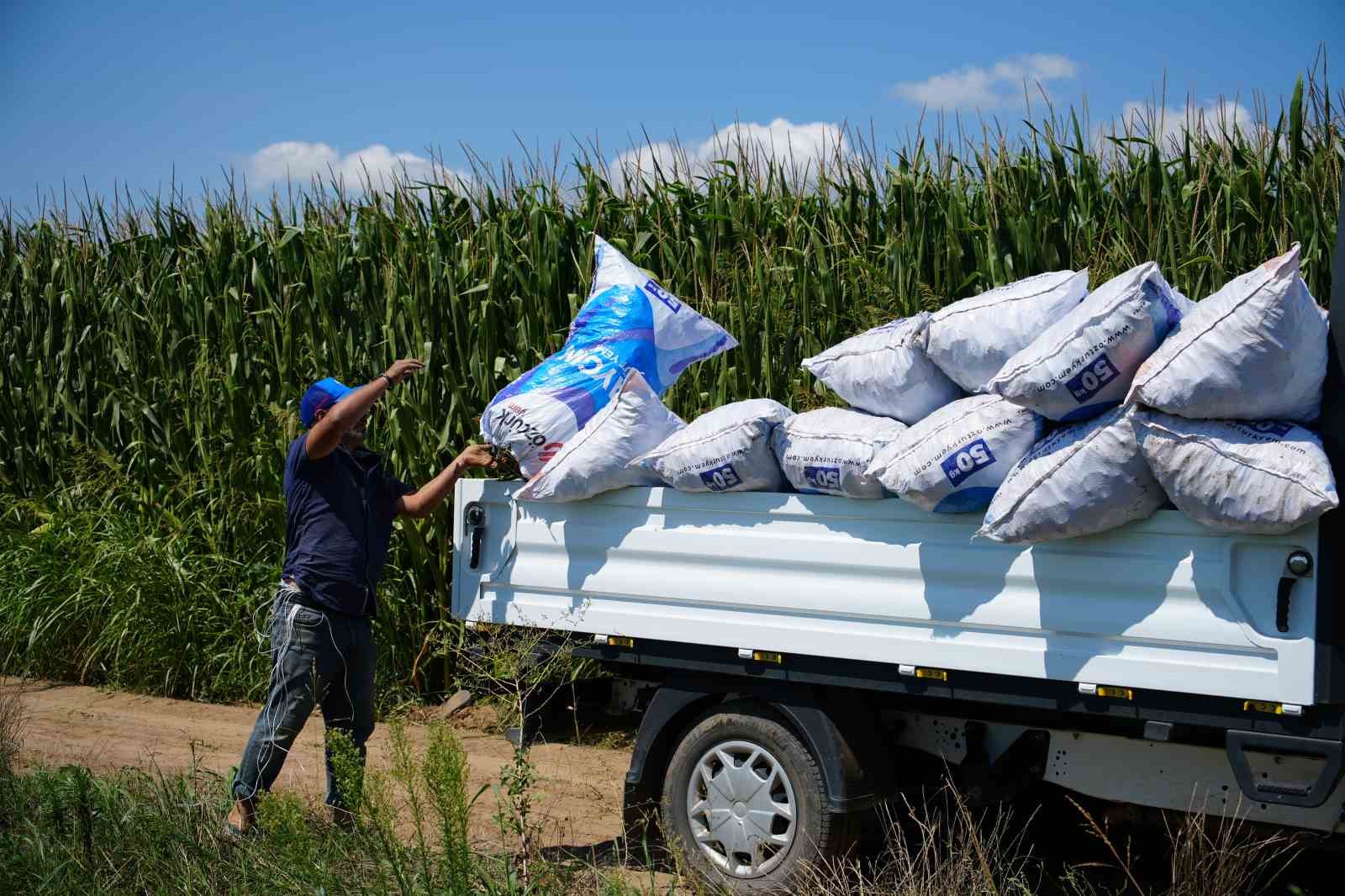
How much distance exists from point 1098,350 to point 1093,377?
82 mm

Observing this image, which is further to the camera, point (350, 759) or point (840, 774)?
point (840, 774)

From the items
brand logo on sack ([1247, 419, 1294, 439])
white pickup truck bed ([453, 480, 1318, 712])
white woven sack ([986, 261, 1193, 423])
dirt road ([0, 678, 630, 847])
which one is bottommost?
dirt road ([0, 678, 630, 847])

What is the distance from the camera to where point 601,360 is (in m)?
5.70

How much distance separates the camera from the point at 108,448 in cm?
988

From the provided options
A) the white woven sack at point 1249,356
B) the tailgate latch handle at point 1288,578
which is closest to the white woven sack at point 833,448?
the white woven sack at point 1249,356

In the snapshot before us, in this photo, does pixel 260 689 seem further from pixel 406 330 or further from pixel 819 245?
pixel 819 245

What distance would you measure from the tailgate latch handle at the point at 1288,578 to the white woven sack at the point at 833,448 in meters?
1.26

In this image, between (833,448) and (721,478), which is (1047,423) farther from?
(721,478)

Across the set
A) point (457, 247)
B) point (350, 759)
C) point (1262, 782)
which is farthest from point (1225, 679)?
point (457, 247)

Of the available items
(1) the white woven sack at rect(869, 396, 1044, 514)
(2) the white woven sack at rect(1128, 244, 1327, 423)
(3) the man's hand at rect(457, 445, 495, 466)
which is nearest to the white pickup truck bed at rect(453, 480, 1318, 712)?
(1) the white woven sack at rect(869, 396, 1044, 514)

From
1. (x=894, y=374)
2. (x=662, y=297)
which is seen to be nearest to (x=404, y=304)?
(x=662, y=297)

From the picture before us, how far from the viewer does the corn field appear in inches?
257

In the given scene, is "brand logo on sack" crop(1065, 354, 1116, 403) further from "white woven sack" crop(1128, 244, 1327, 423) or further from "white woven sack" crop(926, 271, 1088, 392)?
"white woven sack" crop(926, 271, 1088, 392)

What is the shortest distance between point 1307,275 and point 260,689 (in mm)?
6777
